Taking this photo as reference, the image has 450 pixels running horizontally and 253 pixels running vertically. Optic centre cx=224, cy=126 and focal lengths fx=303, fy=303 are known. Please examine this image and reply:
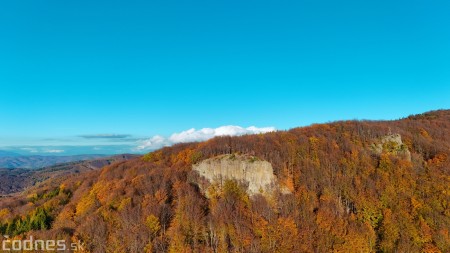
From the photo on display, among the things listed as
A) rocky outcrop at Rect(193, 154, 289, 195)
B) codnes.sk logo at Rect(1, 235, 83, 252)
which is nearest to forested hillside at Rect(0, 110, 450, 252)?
rocky outcrop at Rect(193, 154, 289, 195)

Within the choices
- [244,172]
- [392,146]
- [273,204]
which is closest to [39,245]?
[244,172]

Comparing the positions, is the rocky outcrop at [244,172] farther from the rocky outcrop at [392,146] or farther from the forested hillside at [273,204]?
the rocky outcrop at [392,146]

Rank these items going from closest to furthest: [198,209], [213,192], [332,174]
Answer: [198,209] < [213,192] < [332,174]

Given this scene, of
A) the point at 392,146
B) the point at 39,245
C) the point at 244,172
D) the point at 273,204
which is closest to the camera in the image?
the point at 39,245

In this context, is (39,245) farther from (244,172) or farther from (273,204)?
(273,204)

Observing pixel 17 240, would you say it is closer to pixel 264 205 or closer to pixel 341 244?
pixel 264 205

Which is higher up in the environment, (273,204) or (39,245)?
(273,204)

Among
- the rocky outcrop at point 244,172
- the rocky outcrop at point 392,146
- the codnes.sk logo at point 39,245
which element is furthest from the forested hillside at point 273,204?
the codnes.sk logo at point 39,245

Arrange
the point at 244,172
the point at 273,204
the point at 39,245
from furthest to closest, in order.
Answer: the point at 244,172
the point at 273,204
the point at 39,245

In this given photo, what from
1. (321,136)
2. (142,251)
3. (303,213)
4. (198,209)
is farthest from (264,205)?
(321,136)
